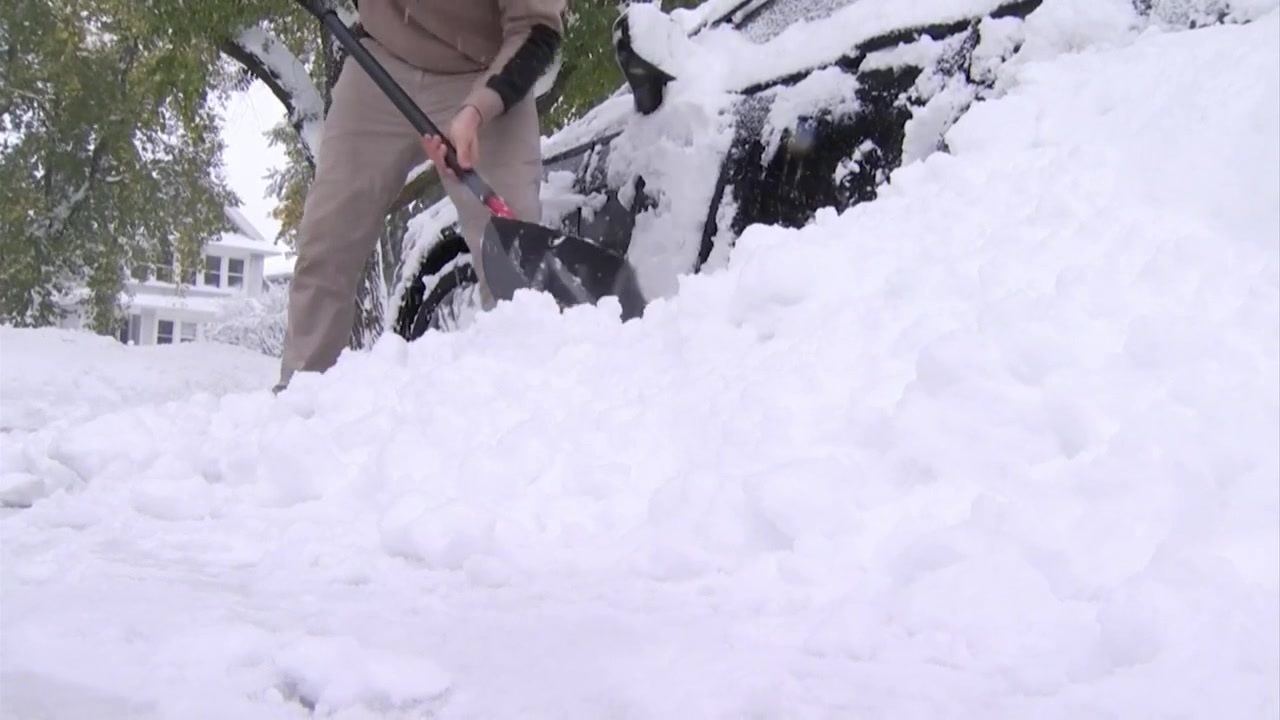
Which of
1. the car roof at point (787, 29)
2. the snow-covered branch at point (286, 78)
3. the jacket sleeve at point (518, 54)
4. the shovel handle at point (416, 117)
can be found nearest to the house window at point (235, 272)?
the snow-covered branch at point (286, 78)

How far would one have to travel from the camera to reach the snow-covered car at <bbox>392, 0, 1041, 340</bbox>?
120 inches

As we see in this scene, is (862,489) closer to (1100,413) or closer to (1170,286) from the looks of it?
(1100,413)

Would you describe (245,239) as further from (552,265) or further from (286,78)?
(552,265)

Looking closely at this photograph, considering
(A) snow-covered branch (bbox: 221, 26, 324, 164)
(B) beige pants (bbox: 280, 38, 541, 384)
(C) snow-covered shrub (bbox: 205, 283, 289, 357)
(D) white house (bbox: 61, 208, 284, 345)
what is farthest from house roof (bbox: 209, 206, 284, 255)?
(B) beige pants (bbox: 280, 38, 541, 384)

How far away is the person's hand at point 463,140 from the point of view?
3.65 meters

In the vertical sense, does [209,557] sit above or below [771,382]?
below

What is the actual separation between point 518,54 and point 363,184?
69cm

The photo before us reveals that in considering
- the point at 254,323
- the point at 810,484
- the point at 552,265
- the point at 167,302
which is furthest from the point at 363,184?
the point at 167,302

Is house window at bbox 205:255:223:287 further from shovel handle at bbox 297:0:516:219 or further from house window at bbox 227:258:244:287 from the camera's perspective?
shovel handle at bbox 297:0:516:219

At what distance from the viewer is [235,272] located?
1681 inches

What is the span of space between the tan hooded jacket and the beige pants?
0.06 meters

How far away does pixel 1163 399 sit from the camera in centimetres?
192

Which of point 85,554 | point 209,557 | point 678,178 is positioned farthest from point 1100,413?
point 678,178

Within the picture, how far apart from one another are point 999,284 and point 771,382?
478 mm
